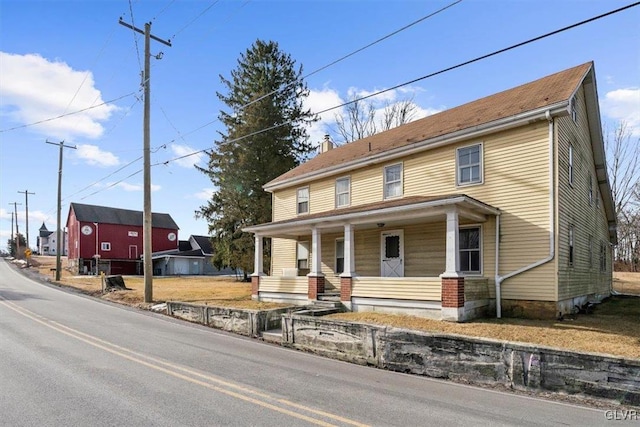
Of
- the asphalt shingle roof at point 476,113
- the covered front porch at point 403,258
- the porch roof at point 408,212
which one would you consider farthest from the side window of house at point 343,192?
the porch roof at point 408,212

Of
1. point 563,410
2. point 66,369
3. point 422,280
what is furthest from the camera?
point 422,280

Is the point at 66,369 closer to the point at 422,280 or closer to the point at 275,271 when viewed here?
the point at 422,280

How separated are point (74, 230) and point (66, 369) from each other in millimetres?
55091

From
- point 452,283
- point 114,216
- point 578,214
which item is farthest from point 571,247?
point 114,216

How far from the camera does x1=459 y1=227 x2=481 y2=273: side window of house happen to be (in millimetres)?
13617

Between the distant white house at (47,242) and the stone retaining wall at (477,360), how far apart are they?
120 m

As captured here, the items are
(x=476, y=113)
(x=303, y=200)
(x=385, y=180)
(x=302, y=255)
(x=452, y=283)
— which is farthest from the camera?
(x=303, y=200)

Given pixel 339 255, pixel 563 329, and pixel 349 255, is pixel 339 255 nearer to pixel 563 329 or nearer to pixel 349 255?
pixel 349 255

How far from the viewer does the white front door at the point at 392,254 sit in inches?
618

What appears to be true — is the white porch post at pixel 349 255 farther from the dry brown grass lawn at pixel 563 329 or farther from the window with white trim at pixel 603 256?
the window with white trim at pixel 603 256

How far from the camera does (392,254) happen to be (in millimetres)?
16031

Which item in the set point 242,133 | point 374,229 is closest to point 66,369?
point 374,229

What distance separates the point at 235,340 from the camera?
10.4 m

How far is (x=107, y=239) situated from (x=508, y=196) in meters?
52.2
